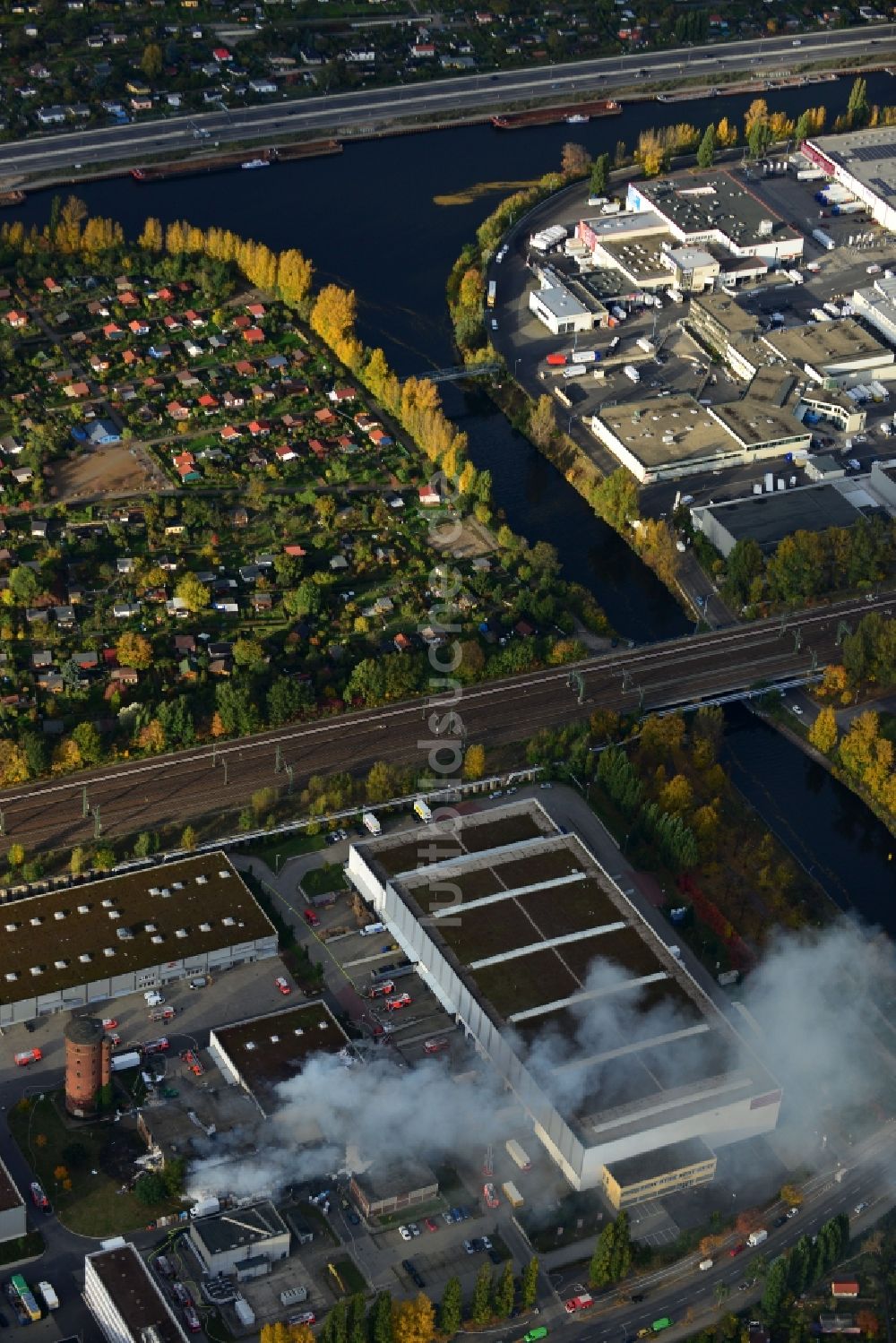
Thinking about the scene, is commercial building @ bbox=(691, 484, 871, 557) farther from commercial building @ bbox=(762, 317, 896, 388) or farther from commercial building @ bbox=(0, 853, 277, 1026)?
commercial building @ bbox=(0, 853, 277, 1026)

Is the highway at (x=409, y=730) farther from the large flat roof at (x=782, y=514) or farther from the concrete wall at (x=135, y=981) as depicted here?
the concrete wall at (x=135, y=981)

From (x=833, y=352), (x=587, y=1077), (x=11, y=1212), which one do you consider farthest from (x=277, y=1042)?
(x=833, y=352)

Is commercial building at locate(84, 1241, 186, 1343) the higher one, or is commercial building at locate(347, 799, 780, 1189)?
commercial building at locate(347, 799, 780, 1189)

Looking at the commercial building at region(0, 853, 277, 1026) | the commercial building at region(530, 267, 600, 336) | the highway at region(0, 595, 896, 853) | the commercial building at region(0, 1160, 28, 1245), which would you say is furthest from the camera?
the commercial building at region(530, 267, 600, 336)

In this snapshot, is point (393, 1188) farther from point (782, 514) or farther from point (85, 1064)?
point (782, 514)

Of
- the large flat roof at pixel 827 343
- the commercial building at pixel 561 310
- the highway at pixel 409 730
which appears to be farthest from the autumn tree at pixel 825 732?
the commercial building at pixel 561 310

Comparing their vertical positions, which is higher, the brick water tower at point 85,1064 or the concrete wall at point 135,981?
the concrete wall at point 135,981

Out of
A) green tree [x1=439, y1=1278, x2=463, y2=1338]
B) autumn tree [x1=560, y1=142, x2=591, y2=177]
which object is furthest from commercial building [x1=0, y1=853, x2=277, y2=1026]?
autumn tree [x1=560, y1=142, x2=591, y2=177]
